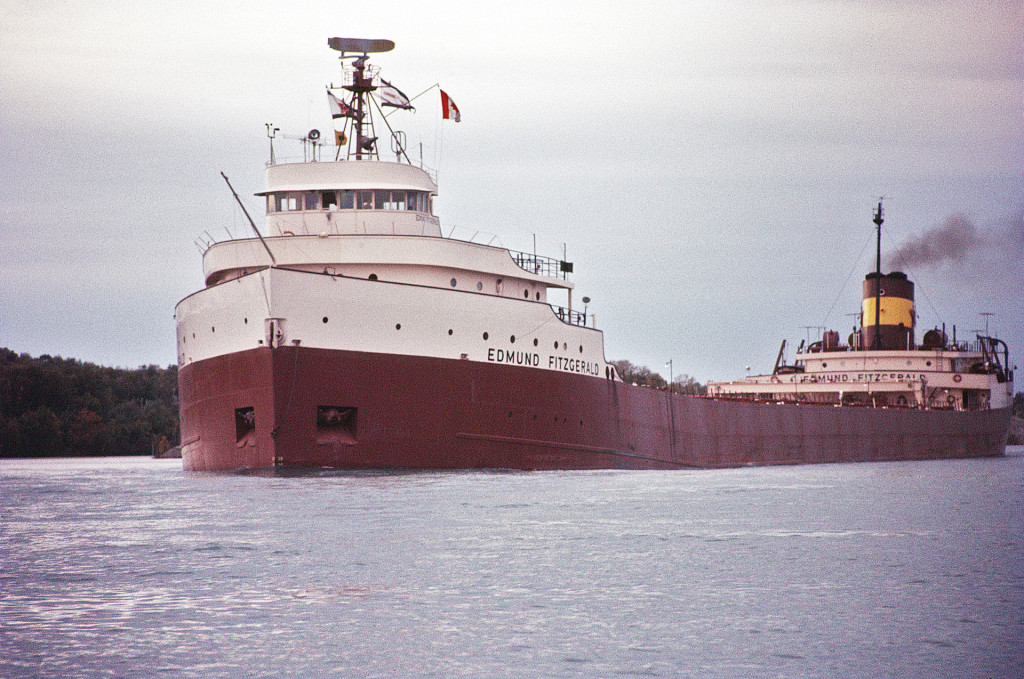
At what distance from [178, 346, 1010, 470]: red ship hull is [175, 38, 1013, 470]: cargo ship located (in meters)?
0.04

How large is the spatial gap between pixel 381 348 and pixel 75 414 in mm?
55870

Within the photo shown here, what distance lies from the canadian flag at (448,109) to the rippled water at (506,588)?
1451 centimetres

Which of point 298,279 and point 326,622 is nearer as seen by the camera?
point 326,622

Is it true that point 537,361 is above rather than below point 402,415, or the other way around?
above

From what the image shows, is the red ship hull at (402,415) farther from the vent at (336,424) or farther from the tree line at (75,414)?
the tree line at (75,414)

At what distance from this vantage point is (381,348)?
24766 millimetres

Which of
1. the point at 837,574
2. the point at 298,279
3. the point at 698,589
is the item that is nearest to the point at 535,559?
the point at 698,589

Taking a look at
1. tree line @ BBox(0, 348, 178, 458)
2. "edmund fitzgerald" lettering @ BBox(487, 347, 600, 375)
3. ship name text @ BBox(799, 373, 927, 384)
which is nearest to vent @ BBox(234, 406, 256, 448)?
"edmund fitzgerald" lettering @ BBox(487, 347, 600, 375)

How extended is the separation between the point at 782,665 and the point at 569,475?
733 inches

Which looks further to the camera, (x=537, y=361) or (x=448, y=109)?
(x=448, y=109)

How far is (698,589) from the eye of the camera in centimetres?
1053

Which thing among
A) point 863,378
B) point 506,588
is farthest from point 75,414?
point 506,588

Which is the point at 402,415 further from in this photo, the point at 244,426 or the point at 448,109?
the point at 448,109

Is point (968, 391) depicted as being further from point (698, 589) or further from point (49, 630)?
point (49, 630)
